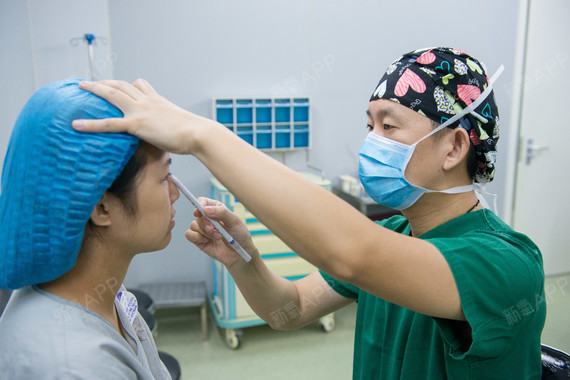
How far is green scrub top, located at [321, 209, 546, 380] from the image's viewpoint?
748 millimetres

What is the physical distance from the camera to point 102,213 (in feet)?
2.70

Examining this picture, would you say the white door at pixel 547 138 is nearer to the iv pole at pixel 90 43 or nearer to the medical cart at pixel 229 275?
the medical cart at pixel 229 275

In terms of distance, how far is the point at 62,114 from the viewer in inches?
28.3

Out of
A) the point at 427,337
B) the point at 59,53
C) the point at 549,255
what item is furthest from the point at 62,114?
the point at 549,255

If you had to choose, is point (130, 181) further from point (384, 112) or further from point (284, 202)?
point (384, 112)

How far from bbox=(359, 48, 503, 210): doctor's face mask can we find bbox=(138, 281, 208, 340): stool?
217cm

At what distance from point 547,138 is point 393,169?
308 centimetres

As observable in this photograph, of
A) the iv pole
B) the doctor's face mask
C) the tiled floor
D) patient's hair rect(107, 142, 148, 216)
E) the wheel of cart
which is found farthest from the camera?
the wheel of cart

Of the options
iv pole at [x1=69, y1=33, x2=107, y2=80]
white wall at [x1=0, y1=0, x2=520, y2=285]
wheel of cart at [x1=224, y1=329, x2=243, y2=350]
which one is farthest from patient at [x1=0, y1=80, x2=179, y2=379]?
white wall at [x1=0, y1=0, x2=520, y2=285]

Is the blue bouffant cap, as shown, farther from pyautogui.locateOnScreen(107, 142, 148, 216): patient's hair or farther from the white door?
the white door

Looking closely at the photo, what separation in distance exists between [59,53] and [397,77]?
255 cm

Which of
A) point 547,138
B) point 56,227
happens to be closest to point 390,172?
point 56,227

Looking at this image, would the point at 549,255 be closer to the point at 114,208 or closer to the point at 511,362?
the point at 511,362

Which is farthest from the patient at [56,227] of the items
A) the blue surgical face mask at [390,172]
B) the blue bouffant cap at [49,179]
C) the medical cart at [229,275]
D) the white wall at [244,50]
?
the white wall at [244,50]
